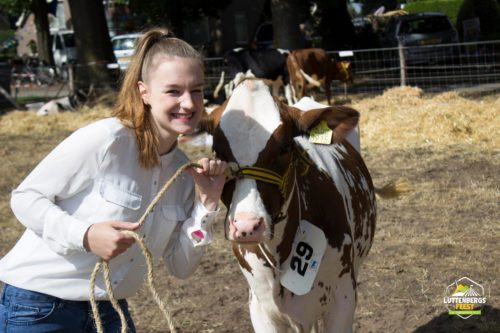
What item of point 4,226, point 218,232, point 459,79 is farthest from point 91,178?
point 459,79

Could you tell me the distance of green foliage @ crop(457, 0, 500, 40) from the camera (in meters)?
24.7

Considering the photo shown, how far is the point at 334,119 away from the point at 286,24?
13.2 meters

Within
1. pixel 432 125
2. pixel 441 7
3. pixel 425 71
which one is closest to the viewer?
pixel 432 125

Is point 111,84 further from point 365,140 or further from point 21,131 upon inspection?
point 365,140

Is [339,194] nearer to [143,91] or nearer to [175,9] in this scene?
[143,91]

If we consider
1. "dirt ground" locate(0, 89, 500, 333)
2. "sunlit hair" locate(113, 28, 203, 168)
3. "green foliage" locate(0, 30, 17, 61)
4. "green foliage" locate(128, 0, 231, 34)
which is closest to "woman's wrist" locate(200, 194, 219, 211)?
"sunlit hair" locate(113, 28, 203, 168)

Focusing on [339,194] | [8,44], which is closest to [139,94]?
[339,194]

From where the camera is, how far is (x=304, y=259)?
3203 mm

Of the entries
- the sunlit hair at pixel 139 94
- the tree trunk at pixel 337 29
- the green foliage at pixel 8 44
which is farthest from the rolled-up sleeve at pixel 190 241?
the green foliage at pixel 8 44

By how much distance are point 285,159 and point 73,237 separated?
0.98 metres

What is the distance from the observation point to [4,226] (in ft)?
23.3

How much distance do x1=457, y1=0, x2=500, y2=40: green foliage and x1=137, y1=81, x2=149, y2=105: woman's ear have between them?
2337 centimetres

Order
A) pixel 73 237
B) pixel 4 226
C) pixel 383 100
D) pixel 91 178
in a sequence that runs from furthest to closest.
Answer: pixel 383 100, pixel 4 226, pixel 91 178, pixel 73 237

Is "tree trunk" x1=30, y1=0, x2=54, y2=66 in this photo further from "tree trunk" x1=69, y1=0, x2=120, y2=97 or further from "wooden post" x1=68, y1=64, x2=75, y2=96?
"wooden post" x1=68, y1=64, x2=75, y2=96
